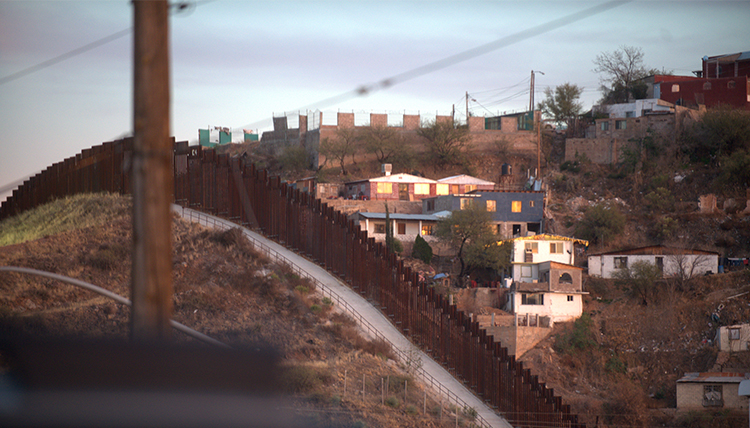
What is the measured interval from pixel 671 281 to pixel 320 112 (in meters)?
46.3

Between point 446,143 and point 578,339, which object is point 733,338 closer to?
point 578,339

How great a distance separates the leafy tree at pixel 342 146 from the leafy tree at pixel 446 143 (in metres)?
7.65

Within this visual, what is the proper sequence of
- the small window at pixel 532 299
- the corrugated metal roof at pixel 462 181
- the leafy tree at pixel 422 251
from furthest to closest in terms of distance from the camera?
the corrugated metal roof at pixel 462 181 < the leafy tree at pixel 422 251 < the small window at pixel 532 299

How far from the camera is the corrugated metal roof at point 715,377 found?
121 feet

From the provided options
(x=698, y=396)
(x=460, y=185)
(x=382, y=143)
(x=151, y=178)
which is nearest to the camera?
(x=151, y=178)

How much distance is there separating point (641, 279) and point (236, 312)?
31.3m

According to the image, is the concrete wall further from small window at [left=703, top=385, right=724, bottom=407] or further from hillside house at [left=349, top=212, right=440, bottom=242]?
hillside house at [left=349, top=212, right=440, bottom=242]

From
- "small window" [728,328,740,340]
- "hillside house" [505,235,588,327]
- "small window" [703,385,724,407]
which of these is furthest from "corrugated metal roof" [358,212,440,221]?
"small window" [703,385,724,407]

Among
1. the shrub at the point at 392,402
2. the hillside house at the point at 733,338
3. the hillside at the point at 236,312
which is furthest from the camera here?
the hillside house at the point at 733,338

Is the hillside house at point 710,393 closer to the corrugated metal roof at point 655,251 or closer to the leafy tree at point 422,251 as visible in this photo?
the corrugated metal roof at point 655,251

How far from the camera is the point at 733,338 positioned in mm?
42156

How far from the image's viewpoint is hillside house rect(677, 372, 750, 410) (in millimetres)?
36625

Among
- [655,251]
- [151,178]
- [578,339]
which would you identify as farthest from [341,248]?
[655,251]

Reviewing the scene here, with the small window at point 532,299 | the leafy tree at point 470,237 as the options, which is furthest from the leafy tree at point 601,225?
the small window at point 532,299
